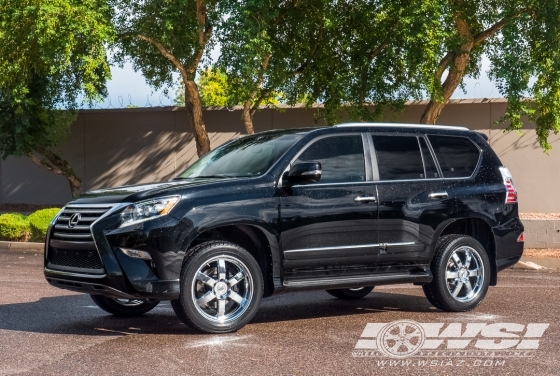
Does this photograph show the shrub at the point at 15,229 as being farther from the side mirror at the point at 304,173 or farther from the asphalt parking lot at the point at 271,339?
the side mirror at the point at 304,173

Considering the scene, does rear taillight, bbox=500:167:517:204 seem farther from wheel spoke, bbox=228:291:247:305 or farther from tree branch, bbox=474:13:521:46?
tree branch, bbox=474:13:521:46

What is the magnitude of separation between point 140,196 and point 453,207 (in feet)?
11.6

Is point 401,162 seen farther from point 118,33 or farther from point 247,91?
point 118,33

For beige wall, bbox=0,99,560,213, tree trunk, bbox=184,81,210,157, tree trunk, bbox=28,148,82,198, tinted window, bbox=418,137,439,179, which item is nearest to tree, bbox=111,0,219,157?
tree trunk, bbox=184,81,210,157

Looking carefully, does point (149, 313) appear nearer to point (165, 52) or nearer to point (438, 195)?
point (438, 195)

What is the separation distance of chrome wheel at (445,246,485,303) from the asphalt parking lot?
0.27m

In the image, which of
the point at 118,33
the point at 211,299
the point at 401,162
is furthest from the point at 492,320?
the point at 118,33

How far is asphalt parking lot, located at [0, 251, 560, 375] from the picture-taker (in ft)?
23.8

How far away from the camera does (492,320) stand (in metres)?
9.61

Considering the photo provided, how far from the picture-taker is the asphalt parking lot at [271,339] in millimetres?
7242

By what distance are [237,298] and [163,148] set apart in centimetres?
1811

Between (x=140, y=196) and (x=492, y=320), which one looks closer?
(x=140, y=196)

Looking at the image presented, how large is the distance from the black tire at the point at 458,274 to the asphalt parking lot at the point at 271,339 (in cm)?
17

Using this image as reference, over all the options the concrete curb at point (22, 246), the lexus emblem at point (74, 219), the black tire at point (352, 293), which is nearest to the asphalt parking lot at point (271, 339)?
the black tire at point (352, 293)
